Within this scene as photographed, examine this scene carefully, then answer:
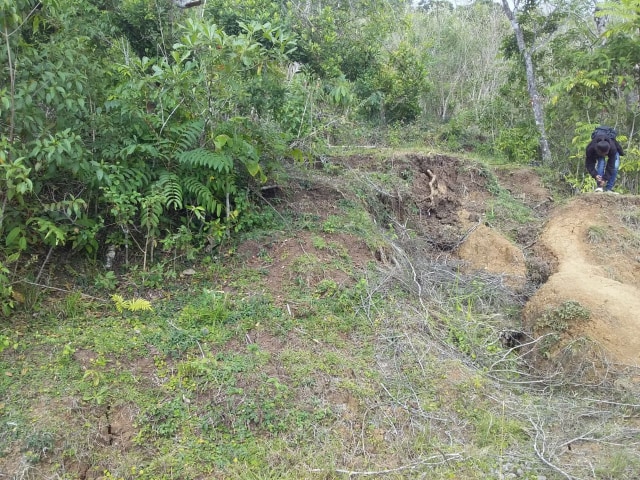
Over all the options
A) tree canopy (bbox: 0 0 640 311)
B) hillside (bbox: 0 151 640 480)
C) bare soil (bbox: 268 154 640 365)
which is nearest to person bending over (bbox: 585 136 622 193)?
bare soil (bbox: 268 154 640 365)

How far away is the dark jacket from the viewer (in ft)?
27.5

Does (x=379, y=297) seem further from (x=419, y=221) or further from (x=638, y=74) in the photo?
(x=638, y=74)

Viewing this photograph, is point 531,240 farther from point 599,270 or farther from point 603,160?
point 603,160

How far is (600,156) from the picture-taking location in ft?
28.1

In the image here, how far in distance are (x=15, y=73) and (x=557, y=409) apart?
16.1ft

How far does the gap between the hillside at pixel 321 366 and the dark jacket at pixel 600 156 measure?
111 inches

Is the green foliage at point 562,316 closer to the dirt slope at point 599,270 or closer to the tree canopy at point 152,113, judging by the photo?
the dirt slope at point 599,270

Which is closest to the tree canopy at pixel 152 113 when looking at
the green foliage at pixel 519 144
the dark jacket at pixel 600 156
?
the dark jacket at pixel 600 156

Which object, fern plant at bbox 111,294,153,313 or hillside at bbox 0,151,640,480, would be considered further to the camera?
fern plant at bbox 111,294,153,313

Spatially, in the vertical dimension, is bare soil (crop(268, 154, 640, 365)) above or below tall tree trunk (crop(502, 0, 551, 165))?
below

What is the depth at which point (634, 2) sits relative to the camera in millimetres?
9047

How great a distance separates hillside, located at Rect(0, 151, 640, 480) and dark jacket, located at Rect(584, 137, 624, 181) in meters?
2.82

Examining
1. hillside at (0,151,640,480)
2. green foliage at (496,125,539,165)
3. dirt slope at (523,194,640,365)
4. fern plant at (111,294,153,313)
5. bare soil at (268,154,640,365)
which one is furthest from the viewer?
green foliage at (496,125,539,165)

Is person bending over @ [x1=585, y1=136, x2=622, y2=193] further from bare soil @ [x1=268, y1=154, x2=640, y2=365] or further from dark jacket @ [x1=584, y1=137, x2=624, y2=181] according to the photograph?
bare soil @ [x1=268, y1=154, x2=640, y2=365]
